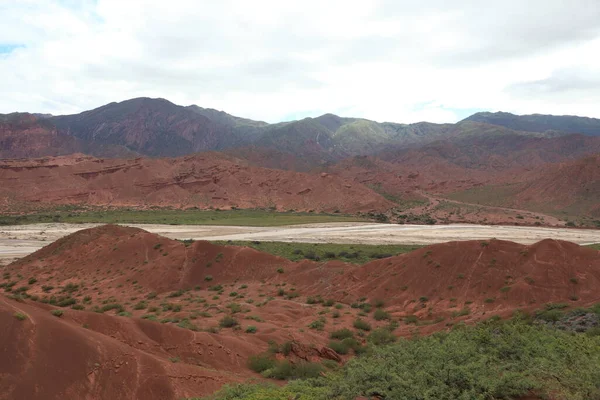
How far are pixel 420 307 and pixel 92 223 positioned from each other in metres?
76.7

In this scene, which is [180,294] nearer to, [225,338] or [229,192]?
[225,338]

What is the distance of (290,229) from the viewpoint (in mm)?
80875

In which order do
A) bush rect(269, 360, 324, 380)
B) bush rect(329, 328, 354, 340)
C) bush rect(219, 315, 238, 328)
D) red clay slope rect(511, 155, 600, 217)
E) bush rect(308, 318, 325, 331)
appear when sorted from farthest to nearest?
1. red clay slope rect(511, 155, 600, 217)
2. bush rect(308, 318, 325, 331)
3. bush rect(219, 315, 238, 328)
4. bush rect(329, 328, 354, 340)
5. bush rect(269, 360, 324, 380)

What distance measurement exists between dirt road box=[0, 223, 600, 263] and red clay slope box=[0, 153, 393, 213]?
37.2 meters

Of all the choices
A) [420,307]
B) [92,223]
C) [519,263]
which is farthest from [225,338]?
[92,223]

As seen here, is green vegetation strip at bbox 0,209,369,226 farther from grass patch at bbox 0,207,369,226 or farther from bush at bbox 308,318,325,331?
bush at bbox 308,318,325,331

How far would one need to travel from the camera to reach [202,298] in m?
28.8

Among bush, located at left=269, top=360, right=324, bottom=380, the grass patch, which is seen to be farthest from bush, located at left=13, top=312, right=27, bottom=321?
the grass patch

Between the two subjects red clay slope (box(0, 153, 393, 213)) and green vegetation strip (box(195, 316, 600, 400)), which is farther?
red clay slope (box(0, 153, 393, 213))

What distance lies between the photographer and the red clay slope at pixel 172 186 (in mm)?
116812

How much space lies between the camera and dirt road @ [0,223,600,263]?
63.0 m

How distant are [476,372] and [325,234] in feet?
204

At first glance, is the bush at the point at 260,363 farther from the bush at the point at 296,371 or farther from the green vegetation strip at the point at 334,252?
the green vegetation strip at the point at 334,252

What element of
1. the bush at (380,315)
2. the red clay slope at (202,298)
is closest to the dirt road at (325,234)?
the red clay slope at (202,298)
